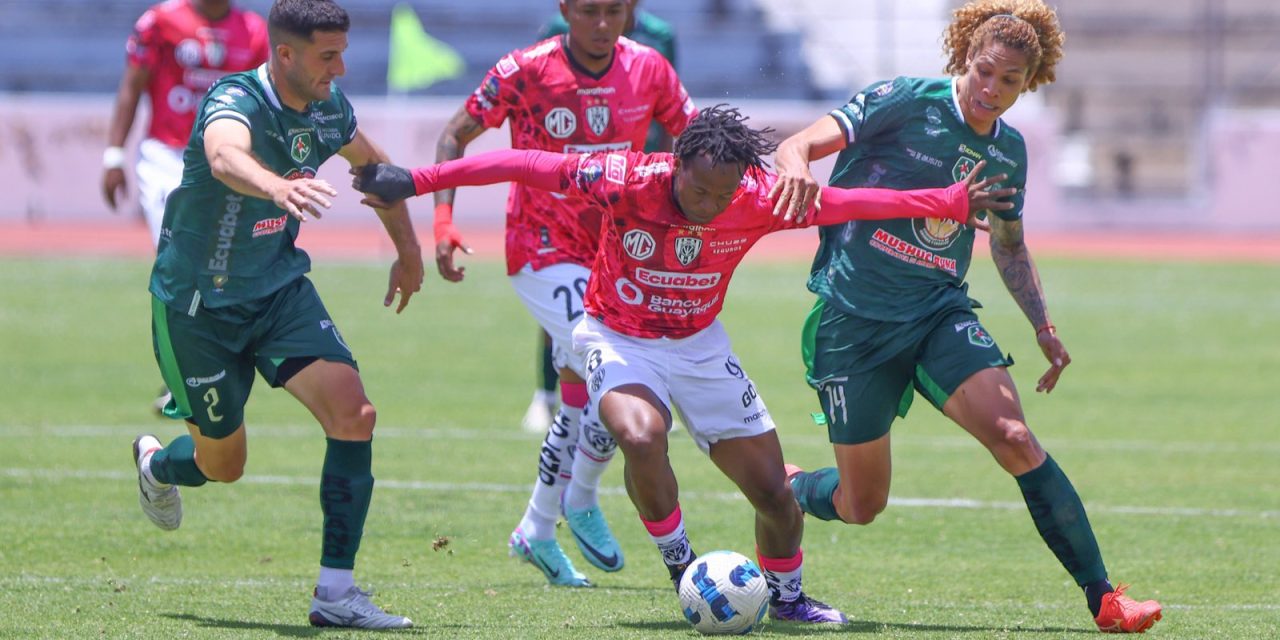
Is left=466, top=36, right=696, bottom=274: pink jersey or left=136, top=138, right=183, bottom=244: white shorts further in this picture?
left=136, top=138, right=183, bottom=244: white shorts

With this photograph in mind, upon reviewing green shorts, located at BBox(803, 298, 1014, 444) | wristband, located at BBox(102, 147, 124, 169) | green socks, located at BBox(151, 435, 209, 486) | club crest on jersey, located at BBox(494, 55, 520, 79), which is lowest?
green socks, located at BBox(151, 435, 209, 486)

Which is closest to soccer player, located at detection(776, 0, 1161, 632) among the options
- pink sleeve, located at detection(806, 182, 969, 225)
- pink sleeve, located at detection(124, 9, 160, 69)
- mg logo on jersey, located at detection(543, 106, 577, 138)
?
pink sleeve, located at detection(806, 182, 969, 225)

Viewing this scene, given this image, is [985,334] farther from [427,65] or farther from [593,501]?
[427,65]

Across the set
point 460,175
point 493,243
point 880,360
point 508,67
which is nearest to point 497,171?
point 460,175

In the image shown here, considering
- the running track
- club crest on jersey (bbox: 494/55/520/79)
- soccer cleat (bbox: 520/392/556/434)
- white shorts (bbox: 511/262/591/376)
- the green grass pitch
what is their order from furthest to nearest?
1. the running track
2. soccer cleat (bbox: 520/392/556/434)
3. club crest on jersey (bbox: 494/55/520/79)
4. white shorts (bbox: 511/262/591/376)
5. the green grass pitch

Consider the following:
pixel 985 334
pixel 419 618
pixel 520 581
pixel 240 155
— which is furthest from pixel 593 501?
pixel 240 155

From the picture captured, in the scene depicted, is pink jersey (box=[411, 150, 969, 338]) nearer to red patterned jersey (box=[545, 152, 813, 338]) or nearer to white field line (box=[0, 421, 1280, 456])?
red patterned jersey (box=[545, 152, 813, 338])

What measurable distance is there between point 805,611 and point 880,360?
1041 millimetres

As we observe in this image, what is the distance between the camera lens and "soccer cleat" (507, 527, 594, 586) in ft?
23.9

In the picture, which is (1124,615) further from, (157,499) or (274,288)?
(157,499)

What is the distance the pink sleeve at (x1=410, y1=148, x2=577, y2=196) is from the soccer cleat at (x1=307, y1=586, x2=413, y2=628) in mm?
1516

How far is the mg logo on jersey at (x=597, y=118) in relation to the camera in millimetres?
7887

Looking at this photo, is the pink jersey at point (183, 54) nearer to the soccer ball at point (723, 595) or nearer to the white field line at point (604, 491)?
the white field line at point (604, 491)

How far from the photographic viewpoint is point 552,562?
7.28 meters
